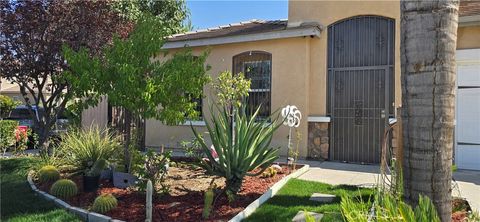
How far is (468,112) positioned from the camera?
28.0 ft

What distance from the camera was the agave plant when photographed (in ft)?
18.4

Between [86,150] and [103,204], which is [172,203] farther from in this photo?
[86,150]

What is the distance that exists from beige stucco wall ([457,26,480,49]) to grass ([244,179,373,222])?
4669 mm

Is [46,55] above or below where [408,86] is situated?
above

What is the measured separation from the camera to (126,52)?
617cm

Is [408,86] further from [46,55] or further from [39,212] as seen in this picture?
[46,55]

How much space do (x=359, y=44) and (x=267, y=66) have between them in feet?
8.66

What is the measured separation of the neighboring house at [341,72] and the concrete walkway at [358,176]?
2.48 feet

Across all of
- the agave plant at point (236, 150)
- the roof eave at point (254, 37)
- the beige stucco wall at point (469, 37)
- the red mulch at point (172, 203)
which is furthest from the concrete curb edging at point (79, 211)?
the beige stucco wall at point (469, 37)

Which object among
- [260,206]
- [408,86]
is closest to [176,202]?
[260,206]

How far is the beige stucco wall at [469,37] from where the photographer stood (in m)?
8.33

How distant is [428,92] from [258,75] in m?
8.20

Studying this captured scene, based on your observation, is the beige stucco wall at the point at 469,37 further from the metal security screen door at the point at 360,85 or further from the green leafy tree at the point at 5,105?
the green leafy tree at the point at 5,105

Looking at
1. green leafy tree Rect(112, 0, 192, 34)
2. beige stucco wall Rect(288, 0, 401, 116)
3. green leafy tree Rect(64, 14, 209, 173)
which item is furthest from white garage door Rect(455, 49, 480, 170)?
green leafy tree Rect(112, 0, 192, 34)
